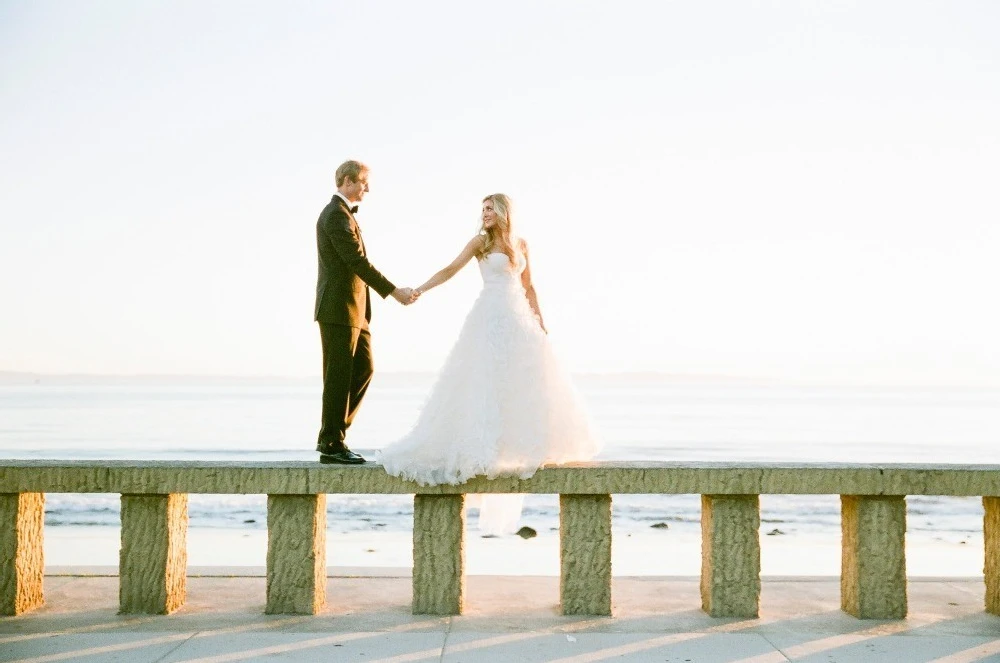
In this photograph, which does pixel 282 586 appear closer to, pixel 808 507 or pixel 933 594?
pixel 933 594

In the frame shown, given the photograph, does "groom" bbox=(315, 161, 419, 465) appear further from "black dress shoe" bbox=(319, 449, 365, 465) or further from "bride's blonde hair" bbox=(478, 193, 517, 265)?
"bride's blonde hair" bbox=(478, 193, 517, 265)

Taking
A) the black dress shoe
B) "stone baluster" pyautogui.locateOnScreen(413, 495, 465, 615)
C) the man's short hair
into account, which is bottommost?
"stone baluster" pyautogui.locateOnScreen(413, 495, 465, 615)

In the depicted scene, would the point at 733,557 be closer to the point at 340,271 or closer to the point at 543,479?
the point at 543,479

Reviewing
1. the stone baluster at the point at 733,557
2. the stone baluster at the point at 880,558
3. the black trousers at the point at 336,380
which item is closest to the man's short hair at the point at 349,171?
the black trousers at the point at 336,380

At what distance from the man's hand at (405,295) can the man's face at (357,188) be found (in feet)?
1.86

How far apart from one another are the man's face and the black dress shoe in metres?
1.43

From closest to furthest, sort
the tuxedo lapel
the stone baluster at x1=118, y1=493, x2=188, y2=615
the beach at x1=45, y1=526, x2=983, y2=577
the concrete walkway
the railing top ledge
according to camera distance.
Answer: the concrete walkway < the railing top ledge < the stone baluster at x1=118, y1=493, x2=188, y2=615 < the tuxedo lapel < the beach at x1=45, y1=526, x2=983, y2=577

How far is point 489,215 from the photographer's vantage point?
16.8 ft

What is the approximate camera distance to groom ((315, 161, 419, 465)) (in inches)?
190

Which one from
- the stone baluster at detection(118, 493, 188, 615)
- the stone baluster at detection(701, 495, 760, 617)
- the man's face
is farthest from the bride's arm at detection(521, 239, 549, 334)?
the stone baluster at detection(118, 493, 188, 615)

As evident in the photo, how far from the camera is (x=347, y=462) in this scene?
15.4ft

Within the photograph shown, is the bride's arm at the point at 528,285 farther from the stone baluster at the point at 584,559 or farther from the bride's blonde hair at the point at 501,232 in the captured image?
the stone baluster at the point at 584,559

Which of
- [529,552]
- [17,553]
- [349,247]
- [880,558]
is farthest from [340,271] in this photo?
[529,552]

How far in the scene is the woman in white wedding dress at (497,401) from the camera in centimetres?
459
